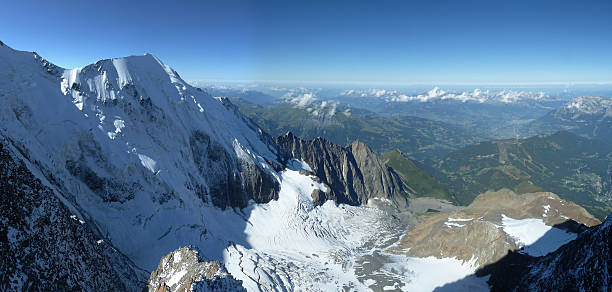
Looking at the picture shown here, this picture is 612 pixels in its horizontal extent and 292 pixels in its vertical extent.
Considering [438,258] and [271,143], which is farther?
[271,143]

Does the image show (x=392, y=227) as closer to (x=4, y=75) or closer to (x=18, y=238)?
(x=18, y=238)

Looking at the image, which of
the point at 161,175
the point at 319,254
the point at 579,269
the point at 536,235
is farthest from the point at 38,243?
the point at 536,235

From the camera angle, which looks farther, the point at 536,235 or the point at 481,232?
the point at 481,232

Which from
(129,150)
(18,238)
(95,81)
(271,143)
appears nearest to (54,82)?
(95,81)

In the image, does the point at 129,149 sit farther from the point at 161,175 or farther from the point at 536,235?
the point at 536,235

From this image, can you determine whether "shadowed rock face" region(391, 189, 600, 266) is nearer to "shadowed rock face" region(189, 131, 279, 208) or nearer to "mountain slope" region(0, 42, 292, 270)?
"shadowed rock face" region(189, 131, 279, 208)

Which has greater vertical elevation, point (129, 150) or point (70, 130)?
point (70, 130)
